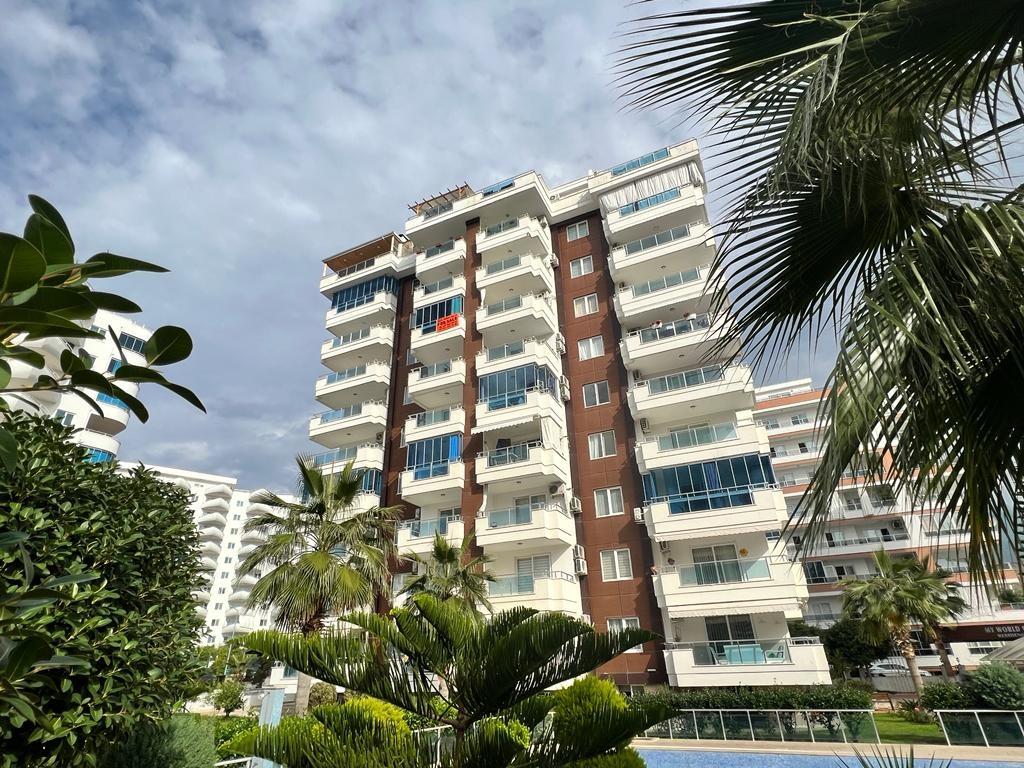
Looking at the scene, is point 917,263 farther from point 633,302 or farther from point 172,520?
point 633,302

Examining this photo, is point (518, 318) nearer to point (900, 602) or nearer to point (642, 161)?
point (642, 161)

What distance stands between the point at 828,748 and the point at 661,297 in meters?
17.7

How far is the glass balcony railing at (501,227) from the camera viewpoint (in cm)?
3057

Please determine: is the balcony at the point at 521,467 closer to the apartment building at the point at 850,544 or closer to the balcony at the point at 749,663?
the balcony at the point at 749,663

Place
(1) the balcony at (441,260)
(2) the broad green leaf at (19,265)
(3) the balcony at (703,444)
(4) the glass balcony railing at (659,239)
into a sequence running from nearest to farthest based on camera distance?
(2) the broad green leaf at (19,265)
(3) the balcony at (703,444)
(4) the glass balcony railing at (659,239)
(1) the balcony at (441,260)

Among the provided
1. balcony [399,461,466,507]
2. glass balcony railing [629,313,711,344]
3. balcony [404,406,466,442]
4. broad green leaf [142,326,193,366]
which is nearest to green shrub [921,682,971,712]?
glass balcony railing [629,313,711,344]

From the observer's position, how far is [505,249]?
30781 mm

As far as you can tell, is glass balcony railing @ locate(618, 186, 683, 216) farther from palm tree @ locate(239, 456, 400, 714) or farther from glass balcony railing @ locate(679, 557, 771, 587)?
palm tree @ locate(239, 456, 400, 714)

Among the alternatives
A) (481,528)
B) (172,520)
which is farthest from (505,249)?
(172,520)

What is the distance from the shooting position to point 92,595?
4.21m

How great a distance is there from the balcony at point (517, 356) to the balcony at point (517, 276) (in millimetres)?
3176

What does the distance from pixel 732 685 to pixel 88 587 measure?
20.9 meters

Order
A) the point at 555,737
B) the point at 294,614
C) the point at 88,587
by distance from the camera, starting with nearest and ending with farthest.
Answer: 1. the point at 88,587
2. the point at 555,737
3. the point at 294,614

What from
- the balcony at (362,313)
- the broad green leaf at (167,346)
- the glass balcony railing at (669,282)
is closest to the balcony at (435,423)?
the balcony at (362,313)
